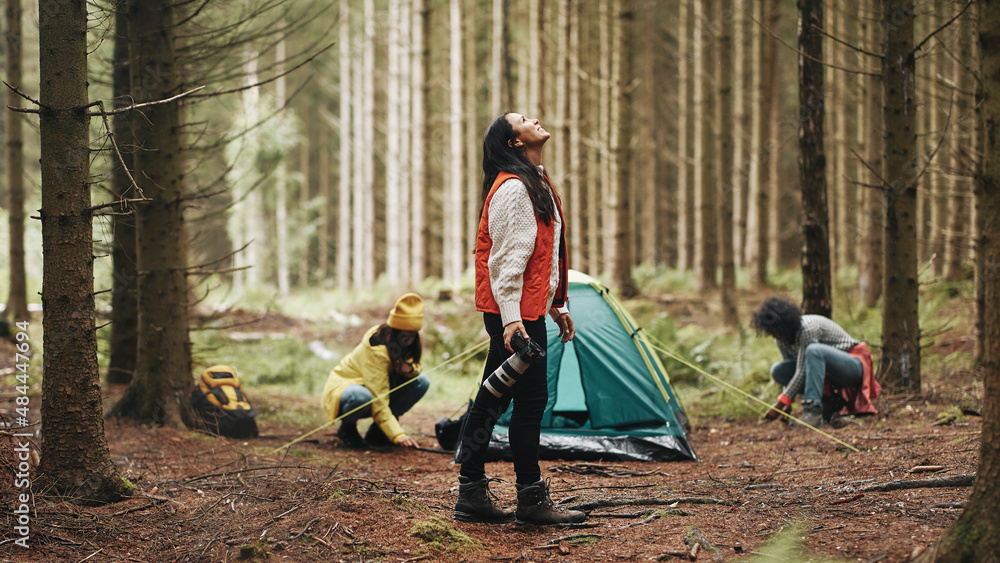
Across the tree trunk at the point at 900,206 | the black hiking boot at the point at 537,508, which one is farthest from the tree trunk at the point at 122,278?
the tree trunk at the point at 900,206

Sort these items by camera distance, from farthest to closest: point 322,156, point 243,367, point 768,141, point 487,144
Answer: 1. point 322,156
2. point 768,141
3. point 243,367
4. point 487,144

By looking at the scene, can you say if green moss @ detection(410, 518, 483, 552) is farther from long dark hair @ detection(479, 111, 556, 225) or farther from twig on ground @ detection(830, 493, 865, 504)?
twig on ground @ detection(830, 493, 865, 504)

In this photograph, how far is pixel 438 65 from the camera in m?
25.2

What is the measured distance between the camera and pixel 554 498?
3797mm

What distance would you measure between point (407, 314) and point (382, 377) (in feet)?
1.90

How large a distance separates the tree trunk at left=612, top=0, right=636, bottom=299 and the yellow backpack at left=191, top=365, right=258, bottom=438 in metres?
7.79

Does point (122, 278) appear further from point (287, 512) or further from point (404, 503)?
point (404, 503)

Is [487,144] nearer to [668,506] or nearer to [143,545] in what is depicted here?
[668,506]

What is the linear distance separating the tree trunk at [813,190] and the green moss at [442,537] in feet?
15.6

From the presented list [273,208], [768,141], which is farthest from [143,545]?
[273,208]

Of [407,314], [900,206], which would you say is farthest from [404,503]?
[900,206]

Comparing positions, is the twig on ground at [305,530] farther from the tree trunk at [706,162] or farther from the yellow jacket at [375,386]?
the tree trunk at [706,162]

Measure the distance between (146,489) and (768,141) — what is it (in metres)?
12.8

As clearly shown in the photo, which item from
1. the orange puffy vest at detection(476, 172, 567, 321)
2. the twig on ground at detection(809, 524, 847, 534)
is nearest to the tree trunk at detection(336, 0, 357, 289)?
the orange puffy vest at detection(476, 172, 567, 321)
